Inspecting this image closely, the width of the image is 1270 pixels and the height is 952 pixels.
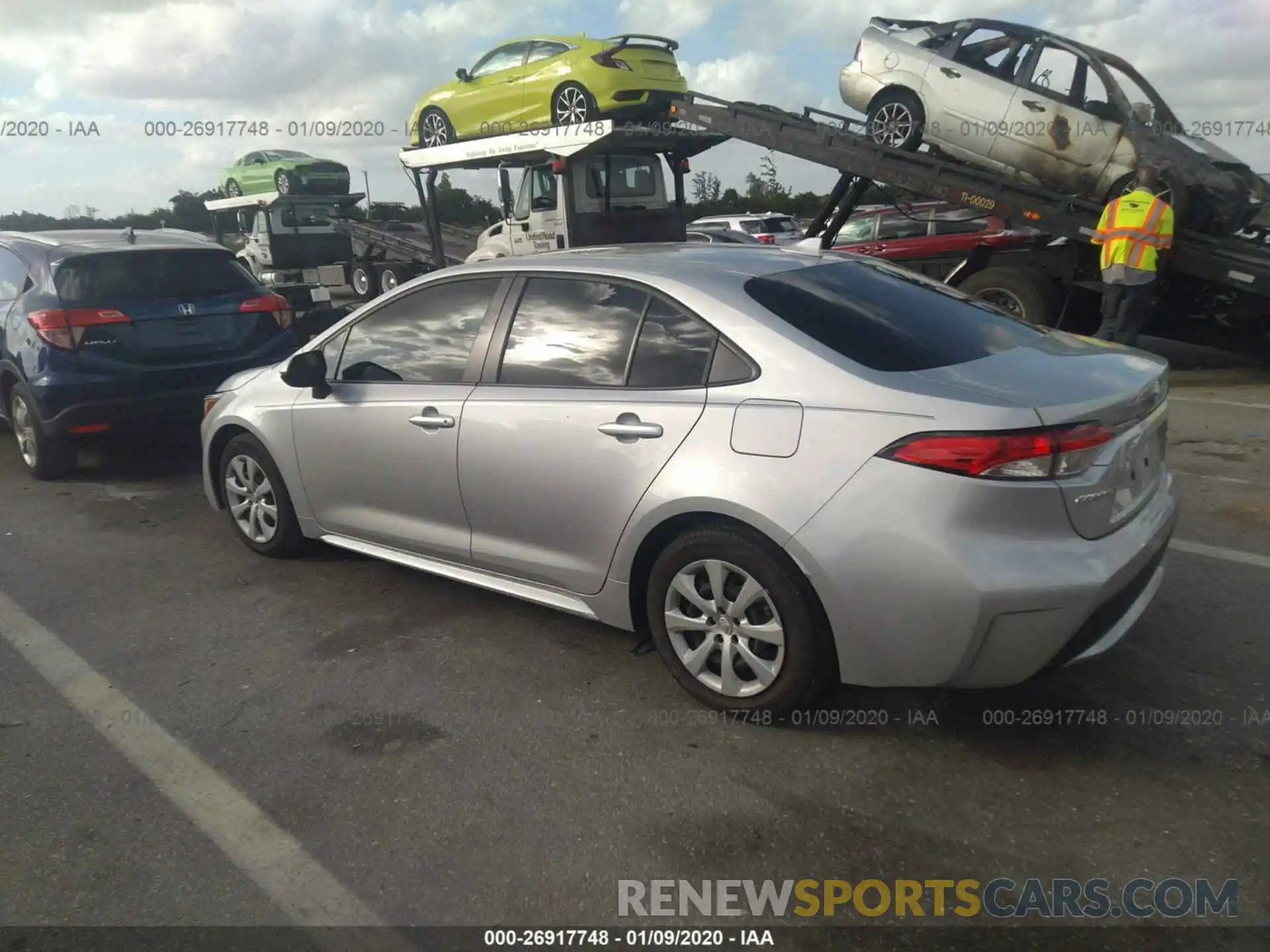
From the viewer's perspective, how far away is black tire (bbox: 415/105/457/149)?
1435cm

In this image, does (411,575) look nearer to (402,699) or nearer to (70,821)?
(402,699)

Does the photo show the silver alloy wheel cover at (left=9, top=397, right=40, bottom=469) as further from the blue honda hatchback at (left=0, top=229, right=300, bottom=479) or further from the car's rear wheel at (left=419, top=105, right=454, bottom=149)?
the car's rear wheel at (left=419, top=105, right=454, bottom=149)

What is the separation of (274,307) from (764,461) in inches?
208

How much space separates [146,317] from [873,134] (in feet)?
25.6

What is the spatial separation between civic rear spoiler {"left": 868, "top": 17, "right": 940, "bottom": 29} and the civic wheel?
909 cm

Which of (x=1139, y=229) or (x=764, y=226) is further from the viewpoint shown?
(x=764, y=226)

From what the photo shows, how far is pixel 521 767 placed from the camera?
3.15m

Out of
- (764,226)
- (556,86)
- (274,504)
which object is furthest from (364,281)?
(274,504)

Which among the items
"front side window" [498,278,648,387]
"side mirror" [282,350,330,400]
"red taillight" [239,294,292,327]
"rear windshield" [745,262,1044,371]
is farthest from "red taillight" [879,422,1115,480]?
"red taillight" [239,294,292,327]

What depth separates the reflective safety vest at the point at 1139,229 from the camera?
848cm

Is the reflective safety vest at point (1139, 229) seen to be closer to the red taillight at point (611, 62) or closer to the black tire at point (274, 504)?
the red taillight at point (611, 62)

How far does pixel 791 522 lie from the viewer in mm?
2982

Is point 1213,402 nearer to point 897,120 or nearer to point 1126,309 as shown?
point 1126,309

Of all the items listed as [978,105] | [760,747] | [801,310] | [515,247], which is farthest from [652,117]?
[760,747]
